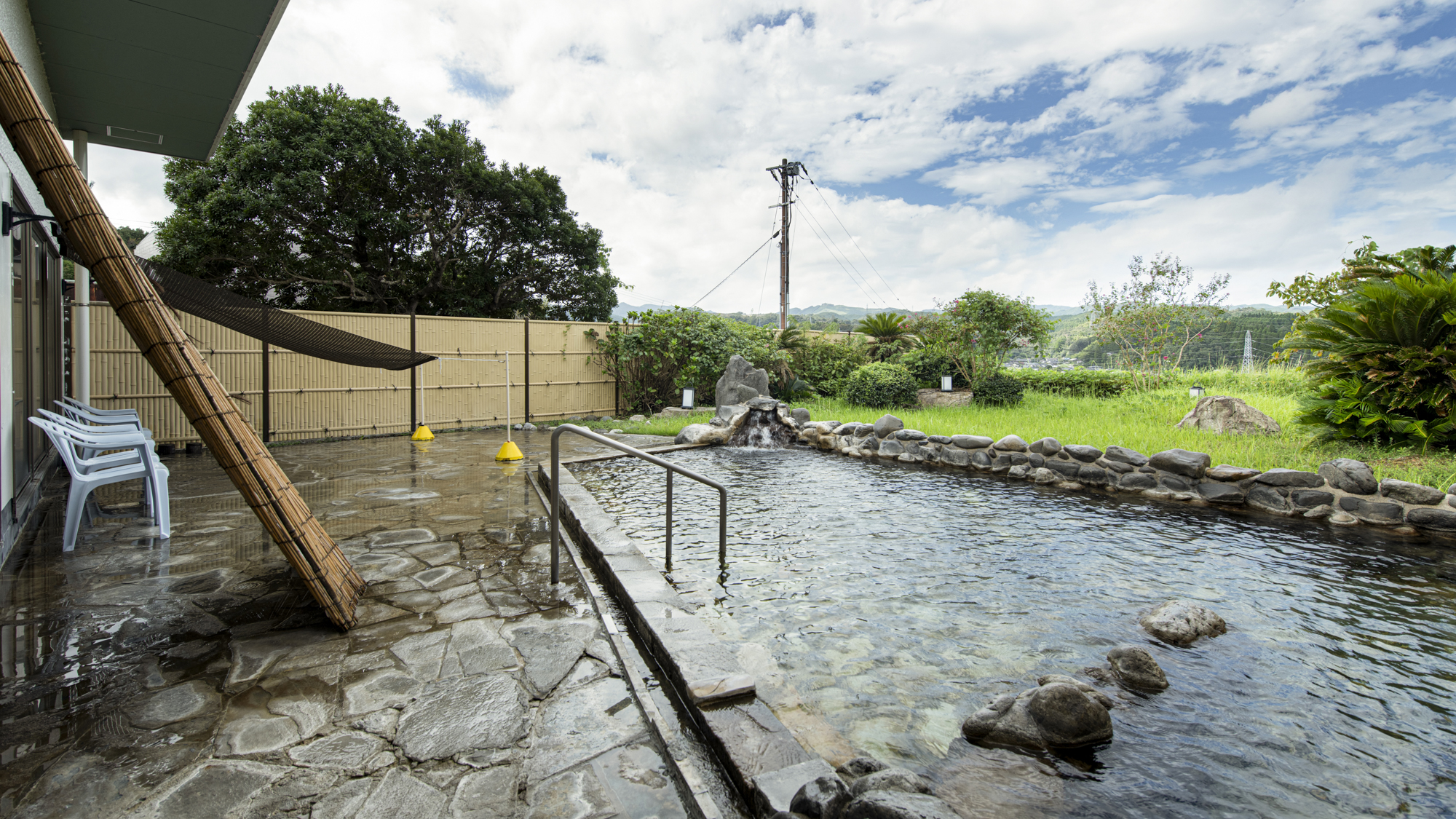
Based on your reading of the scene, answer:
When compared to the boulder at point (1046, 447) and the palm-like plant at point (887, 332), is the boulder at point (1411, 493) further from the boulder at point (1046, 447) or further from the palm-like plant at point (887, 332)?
the palm-like plant at point (887, 332)

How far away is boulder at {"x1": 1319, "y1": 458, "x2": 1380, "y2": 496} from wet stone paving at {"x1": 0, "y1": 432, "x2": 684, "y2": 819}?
243 inches

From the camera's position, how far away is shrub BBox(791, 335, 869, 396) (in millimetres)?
13797

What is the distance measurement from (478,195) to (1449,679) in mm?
19660

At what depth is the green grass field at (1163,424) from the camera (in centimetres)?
571

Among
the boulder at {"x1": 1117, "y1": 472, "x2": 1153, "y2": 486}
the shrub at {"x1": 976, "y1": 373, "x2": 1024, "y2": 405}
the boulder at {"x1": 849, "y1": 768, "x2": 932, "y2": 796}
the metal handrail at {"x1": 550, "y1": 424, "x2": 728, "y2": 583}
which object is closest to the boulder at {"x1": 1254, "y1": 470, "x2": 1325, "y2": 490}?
the boulder at {"x1": 1117, "y1": 472, "x2": 1153, "y2": 486}

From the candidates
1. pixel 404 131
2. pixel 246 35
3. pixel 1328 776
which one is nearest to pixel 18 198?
pixel 246 35

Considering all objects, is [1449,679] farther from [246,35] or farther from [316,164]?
[316,164]

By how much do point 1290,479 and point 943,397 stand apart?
21.8ft

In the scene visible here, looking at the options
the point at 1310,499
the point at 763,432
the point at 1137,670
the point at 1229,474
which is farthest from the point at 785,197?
the point at 1137,670

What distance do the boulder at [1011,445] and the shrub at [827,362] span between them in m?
6.50

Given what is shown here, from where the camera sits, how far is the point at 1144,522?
5.07 m

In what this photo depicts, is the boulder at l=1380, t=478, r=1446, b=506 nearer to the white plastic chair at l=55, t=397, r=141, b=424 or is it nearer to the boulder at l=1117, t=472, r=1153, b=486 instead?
the boulder at l=1117, t=472, r=1153, b=486

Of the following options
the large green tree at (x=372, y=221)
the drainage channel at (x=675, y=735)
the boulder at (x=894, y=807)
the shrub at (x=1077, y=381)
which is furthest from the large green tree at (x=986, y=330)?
the large green tree at (x=372, y=221)

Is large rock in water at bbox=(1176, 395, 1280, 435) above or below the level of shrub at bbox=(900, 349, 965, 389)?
below
